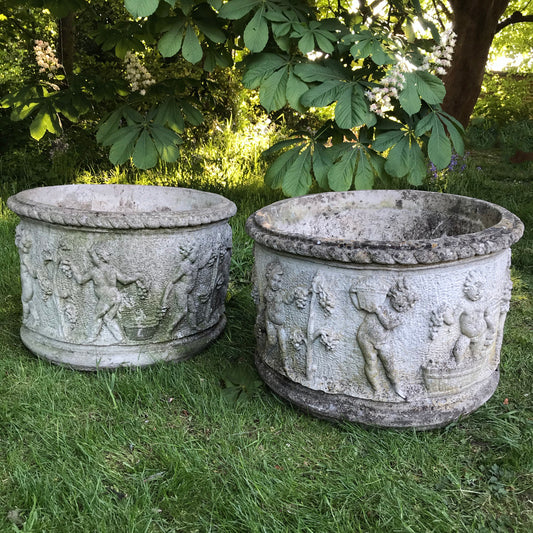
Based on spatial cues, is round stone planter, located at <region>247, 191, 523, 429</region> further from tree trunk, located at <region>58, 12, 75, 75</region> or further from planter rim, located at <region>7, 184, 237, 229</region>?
tree trunk, located at <region>58, 12, 75, 75</region>

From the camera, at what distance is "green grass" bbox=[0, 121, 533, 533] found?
76.6 inches

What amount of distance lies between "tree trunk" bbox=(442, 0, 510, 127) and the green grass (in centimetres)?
368

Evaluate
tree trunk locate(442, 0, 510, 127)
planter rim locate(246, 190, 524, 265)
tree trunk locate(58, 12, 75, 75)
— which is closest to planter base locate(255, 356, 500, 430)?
planter rim locate(246, 190, 524, 265)

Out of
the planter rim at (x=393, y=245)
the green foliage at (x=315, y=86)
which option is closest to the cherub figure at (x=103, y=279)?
the green foliage at (x=315, y=86)

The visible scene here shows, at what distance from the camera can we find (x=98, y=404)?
2621 millimetres

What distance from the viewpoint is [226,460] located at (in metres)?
2.24

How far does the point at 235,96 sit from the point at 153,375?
5015 millimetres

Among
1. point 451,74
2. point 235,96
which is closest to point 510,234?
point 451,74

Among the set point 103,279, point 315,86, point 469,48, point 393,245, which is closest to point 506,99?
point 469,48

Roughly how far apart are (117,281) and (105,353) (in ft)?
1.29

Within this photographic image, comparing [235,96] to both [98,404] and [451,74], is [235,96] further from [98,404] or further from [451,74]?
[98,404]

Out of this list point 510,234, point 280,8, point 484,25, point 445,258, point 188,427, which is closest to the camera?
point 445,258

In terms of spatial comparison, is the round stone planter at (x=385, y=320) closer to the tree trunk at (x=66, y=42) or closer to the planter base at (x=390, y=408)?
the planter base at (x=390, y=408)

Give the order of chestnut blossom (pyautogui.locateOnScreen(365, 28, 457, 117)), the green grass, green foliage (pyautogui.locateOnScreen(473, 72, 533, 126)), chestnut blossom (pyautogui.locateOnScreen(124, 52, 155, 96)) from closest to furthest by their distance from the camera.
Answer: the green grass < chestnut blossom (pyautogui.locateOnScreen(365, 28, 457, 117)) < chestnut blossom (pyautogui.locateOnScreen(124, 52, 155, 96)) < green foliage (pyautogui.locateOnScreen(473, 72, 533, 126))
